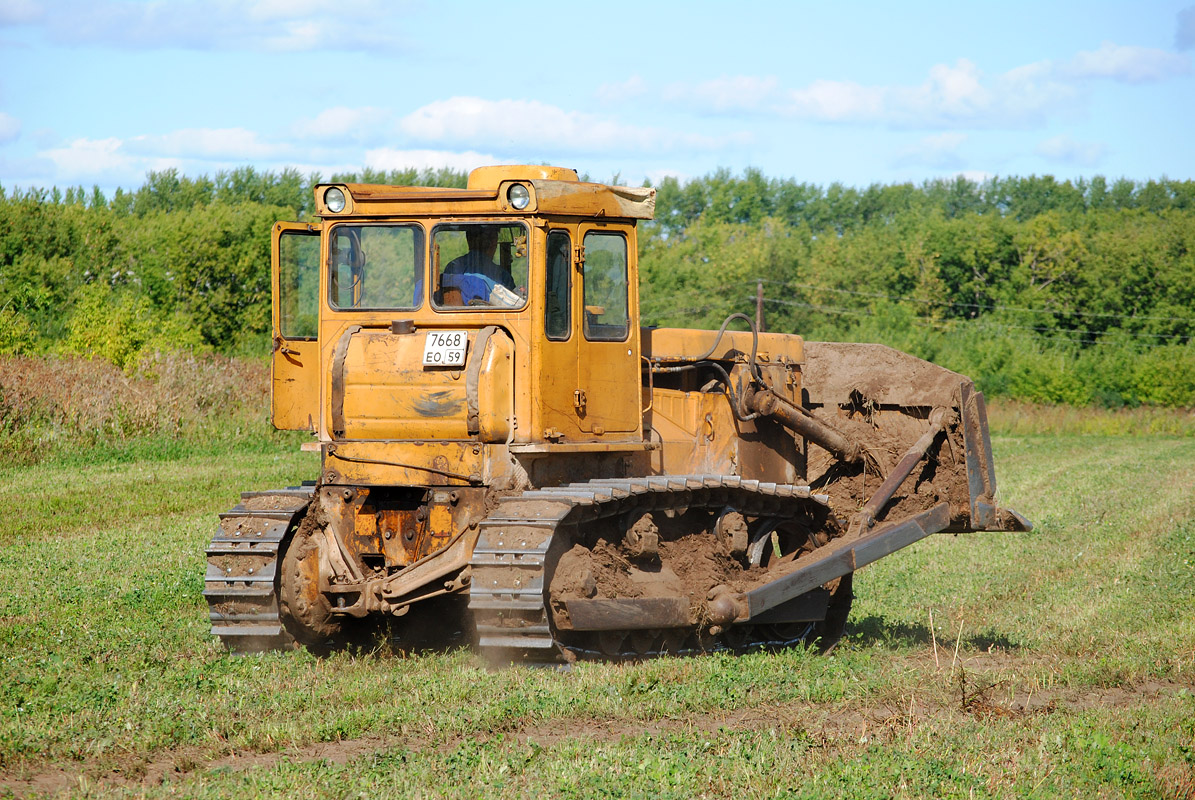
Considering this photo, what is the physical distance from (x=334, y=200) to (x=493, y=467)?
2351 mm

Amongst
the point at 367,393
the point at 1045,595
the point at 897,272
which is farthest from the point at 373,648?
the point at 897,272

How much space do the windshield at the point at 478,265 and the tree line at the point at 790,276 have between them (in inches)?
850

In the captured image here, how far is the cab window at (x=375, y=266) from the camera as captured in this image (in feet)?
29.8

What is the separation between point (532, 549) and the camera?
788 centimetres

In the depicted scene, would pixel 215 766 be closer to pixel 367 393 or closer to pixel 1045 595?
pixel 367 393

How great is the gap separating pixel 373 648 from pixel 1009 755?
4.68 m

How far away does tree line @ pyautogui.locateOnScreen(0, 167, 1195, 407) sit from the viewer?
46.2 m

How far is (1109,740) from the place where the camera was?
22.8 feet

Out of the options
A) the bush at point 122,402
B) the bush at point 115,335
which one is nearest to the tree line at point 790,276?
the bush at point 115,335

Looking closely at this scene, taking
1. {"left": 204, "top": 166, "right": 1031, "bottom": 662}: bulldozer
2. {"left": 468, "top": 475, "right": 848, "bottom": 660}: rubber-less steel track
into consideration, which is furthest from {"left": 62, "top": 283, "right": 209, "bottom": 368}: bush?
{"left": 468, "top": 475, "right": 848, "bottom": 660}: rubber-less steel track

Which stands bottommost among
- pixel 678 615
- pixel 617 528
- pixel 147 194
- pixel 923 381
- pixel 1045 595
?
pixel 1045 595

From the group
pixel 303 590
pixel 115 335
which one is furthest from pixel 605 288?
pixel 115 335

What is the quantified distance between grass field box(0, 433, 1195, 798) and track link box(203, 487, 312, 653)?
0.20m

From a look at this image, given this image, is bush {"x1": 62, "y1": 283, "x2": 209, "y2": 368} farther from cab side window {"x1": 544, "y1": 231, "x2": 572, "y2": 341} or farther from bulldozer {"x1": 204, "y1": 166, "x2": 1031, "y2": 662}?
cab side window {"x1": 544, "y1": 231, "x2": 572, "y2": 341}
